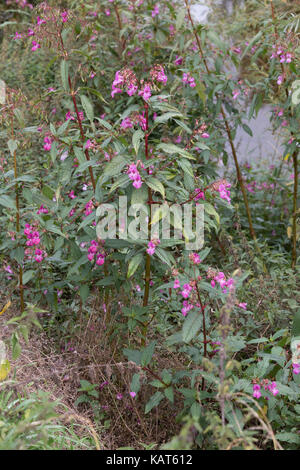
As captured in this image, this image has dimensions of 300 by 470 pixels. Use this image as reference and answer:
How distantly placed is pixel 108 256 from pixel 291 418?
927 mm

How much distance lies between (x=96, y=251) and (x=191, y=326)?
0.52 metres

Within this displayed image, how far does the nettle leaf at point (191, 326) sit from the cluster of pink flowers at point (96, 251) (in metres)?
0.43

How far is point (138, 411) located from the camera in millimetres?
2211

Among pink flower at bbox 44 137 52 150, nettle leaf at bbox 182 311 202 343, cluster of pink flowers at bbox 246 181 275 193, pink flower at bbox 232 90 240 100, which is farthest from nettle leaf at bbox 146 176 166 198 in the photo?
cluster of pink flowers at bbox 246 181 275 193

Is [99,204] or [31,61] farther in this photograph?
[31,61]

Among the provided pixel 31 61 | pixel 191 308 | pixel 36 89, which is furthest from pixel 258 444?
pixel 31 61

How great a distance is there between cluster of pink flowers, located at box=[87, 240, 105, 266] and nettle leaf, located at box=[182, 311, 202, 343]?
1.41 feet

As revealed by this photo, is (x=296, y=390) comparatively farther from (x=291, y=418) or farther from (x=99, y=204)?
(x=99, y=204)

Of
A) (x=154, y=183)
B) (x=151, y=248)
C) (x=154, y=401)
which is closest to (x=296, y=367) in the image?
(x=154, y=401)

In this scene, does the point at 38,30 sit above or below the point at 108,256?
above

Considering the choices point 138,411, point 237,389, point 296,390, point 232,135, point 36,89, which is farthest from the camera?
point 36,89

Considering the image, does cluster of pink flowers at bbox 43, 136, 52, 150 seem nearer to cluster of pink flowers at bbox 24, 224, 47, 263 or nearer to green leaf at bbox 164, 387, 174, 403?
cluster of pink flowers at bbox 24, 224, 47, 263

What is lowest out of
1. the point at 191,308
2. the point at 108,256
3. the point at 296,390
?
the point at 296,390

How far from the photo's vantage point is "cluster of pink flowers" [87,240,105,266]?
2.14 m
